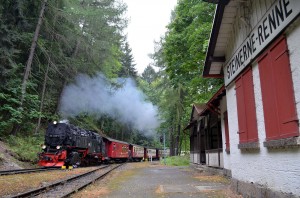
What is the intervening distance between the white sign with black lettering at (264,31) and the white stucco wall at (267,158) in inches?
10.9

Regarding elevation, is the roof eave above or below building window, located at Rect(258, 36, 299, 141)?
above

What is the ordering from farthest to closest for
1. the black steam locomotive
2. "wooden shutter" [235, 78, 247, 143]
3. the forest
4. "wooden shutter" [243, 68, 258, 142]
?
the black steam locomotive, the forest, "wooden shutter" [235, 78, 247, 143], "wooden shutter" [243, 68, 258, 142]

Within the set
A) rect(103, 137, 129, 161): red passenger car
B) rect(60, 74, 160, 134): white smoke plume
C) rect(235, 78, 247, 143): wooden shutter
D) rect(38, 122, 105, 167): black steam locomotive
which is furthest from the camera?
rect(60, 74, 160, 134): white smoke plume

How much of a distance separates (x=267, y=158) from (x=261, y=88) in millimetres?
1573

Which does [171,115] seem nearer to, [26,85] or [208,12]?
[26,85]

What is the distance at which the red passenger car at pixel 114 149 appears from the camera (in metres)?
30.8

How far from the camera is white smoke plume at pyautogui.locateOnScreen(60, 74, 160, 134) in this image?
31.7m

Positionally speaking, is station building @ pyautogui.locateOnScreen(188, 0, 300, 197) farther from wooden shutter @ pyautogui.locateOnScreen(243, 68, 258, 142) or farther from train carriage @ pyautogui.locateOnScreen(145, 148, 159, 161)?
train carriage @ pyautogui.locateOnScreen(145, 148, 159, 161)

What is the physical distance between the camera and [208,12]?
15.6 m

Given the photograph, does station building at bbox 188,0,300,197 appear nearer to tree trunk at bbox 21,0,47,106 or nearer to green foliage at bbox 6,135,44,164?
green foliage at bbox 6,135,44,164

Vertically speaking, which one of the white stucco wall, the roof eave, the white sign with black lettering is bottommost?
the white stucco wall

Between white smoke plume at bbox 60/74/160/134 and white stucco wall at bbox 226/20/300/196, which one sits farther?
white smoke plume at bbox 60/74/160/134

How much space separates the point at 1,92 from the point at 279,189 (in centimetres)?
2025

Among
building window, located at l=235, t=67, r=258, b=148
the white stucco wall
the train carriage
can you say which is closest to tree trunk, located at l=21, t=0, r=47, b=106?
the white stucco wall
